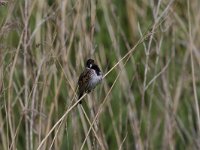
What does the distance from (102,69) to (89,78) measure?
32.1 inches

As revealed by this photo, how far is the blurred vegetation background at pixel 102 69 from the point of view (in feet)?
8.52

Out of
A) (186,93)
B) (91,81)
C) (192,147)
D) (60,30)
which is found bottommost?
(192,147)

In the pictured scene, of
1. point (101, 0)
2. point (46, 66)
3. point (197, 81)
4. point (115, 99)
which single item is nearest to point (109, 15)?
point (101, 0)

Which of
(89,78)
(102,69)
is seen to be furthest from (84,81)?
(102,69)

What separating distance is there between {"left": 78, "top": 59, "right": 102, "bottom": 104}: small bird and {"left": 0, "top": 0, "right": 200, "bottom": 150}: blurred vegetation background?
0.25 feet

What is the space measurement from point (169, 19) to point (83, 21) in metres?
0.56

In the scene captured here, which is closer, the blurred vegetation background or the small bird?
the small bird

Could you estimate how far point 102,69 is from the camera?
327 centimetres

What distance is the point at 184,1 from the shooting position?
4.26 meters

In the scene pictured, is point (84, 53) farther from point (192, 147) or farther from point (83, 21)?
point (192, 147)

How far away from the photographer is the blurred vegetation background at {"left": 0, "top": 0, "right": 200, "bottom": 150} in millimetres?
2596

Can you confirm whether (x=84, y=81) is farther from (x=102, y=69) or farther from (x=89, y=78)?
(x=102, y=69)

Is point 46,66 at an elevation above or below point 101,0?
below

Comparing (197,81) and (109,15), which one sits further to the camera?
(197,81)
